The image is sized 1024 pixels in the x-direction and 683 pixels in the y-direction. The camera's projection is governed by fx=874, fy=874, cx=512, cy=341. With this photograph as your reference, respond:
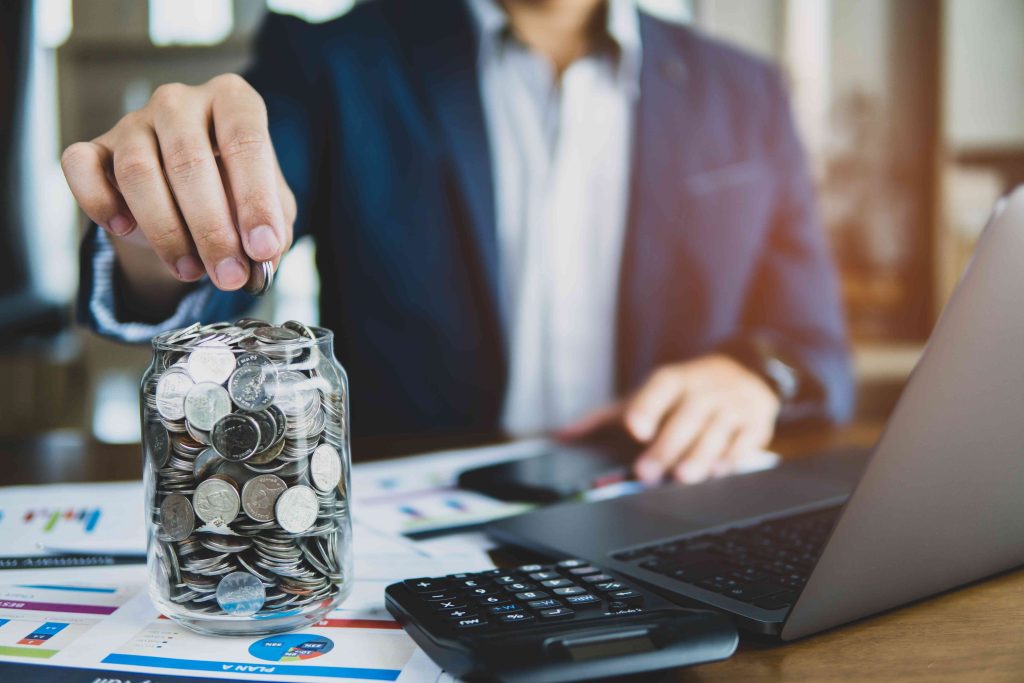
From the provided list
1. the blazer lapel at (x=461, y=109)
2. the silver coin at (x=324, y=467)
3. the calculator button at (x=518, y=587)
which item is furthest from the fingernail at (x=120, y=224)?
the blazer lapel at (x=461, y=109)

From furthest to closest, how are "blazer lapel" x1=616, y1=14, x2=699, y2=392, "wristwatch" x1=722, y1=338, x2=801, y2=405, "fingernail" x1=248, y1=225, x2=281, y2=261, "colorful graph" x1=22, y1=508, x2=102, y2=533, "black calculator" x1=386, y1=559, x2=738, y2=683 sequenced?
"blazer lapel" x1=616, y1=14, x2=699, y2=392, "wristwatch" x1=722, y1=338, x2=801, y2=405, "colorful graph" x1=22, y1=508, x2=102, y2=533, "fingernail" x1=248, y1=225, x2=281, y2=261, "black calculator" x1=386, y1=559, x2=738, y2=683

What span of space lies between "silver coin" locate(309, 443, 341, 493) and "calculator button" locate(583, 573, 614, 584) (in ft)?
0.43

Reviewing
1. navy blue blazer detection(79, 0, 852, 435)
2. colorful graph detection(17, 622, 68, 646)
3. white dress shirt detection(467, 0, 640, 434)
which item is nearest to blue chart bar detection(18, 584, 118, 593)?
colorful graph detection(17, 622, 68, 646)

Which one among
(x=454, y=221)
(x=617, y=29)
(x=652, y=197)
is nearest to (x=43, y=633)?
(x=454, y=221)

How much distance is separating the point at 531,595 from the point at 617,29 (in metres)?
1.45

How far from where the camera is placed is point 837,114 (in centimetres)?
284

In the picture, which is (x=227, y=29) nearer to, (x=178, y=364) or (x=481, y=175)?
(x=481, y=175)

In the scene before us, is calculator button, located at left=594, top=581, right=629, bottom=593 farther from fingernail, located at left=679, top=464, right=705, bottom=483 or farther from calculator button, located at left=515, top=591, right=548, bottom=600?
fingernail, located at left=679, top=464, right=705, bottom=483

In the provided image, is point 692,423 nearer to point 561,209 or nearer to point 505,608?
point 505,608

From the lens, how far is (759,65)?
1.80m

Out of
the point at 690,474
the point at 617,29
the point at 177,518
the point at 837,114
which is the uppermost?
the point at 617,29

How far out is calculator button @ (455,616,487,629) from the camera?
0.37 m

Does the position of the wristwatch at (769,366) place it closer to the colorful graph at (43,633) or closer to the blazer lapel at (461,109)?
the blazer lapel at (461,109)

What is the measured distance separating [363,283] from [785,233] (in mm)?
785
